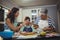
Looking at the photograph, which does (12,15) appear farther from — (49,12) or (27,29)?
(49,12)

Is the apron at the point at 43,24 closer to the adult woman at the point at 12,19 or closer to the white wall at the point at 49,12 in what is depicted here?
the white wall at the point at 49,12

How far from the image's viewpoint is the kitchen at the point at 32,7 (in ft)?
3.41

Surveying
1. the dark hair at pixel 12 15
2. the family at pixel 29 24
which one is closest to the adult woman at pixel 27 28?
the family at pixel 29 24

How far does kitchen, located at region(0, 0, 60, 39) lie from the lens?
3.41 feet

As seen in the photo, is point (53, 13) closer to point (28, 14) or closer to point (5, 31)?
point (28, 14)

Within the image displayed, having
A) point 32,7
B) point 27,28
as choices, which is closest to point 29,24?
point 27,28

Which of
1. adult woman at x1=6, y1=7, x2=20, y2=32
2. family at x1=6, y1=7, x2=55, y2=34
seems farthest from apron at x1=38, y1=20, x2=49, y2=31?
adult woman at x1=6, y1=7, x2=20, y2=32

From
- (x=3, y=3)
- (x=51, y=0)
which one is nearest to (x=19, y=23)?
(x=3, y=3)

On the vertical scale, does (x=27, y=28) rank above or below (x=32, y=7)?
below

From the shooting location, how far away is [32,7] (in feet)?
3.49

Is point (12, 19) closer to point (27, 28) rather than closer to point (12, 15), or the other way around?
point (12, 15)

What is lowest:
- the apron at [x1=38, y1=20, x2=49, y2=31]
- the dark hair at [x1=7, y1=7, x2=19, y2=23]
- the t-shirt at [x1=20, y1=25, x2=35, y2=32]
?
the t-shirt at [x1=20, y1=25, x2=35, y2=32]

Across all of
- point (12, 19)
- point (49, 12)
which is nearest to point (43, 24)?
point (49, 12)

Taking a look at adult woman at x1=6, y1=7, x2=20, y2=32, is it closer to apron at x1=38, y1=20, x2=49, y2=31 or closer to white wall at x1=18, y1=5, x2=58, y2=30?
white wall at x1=18, y1=5, x2=58, y2=30
